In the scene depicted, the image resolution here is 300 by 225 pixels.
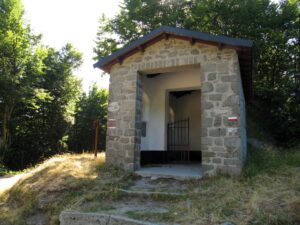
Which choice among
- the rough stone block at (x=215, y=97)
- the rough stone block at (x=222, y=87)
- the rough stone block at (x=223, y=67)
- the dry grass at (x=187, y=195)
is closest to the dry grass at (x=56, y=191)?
the dry grass at (x=187, y=195)

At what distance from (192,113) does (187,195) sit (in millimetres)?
6877

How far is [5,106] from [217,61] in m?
13.7

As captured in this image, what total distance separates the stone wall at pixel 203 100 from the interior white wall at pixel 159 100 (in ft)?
5.18

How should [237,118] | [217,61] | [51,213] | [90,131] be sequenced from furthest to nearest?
[90,131], [217,61], [237,118], [51,213]

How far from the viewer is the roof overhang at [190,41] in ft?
21.4

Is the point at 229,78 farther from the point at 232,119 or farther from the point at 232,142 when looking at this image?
the point at 232,142

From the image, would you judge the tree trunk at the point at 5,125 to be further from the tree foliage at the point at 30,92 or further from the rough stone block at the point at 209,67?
the rough stone block at the point at 209,67

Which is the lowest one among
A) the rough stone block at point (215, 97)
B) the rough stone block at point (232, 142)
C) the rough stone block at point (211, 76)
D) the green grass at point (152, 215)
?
the green grass at point (152, 215)

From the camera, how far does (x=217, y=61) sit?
6832 mm

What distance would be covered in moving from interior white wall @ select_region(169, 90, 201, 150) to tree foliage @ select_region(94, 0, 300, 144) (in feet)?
14.3

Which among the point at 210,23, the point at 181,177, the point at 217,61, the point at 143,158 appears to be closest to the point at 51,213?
the point at 181,177

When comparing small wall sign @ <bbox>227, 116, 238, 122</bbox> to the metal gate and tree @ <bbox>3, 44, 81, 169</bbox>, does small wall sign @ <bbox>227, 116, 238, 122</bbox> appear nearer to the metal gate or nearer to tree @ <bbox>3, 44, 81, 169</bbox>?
the metal gate

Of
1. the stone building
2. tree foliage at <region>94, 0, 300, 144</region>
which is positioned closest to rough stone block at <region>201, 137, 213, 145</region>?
the stone building

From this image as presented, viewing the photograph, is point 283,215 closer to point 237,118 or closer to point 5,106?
point 237,118
